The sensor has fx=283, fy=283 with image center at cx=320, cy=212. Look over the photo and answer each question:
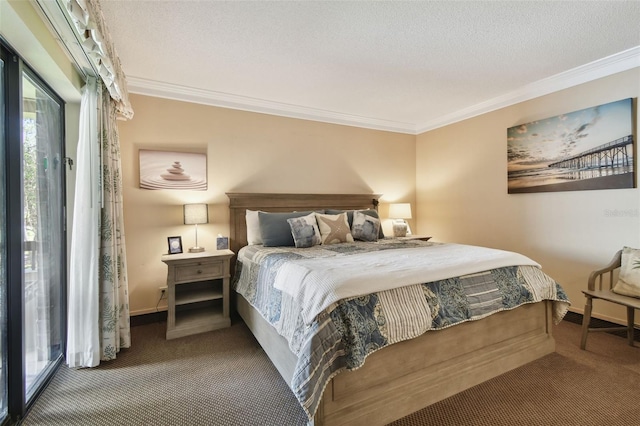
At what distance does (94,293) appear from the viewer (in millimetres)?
2076

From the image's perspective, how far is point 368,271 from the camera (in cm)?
174

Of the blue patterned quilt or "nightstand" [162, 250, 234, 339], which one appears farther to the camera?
"nightstand" [162, 250, 234, 339]

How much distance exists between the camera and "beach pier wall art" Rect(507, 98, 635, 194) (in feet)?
8.34

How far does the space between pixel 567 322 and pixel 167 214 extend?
4.32 metres

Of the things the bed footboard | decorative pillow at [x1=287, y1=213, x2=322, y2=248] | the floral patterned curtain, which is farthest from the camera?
decorative pillow at [x1=287, y1=213, x2=322, y2=248]

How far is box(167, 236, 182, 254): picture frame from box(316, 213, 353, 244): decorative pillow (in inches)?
58.4

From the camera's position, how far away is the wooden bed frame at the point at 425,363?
57.9 inches

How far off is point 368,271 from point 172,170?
95.8 inches

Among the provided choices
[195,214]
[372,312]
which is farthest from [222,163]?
[372,312]

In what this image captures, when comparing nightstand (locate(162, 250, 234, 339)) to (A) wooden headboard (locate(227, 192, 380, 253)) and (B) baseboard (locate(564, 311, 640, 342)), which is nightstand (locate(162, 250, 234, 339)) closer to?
(A) wooden headboard (locate(227, 192, 380, 253))

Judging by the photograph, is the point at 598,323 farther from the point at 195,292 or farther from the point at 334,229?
the point at 195,292

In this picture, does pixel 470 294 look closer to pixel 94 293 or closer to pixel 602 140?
pixel 602 140

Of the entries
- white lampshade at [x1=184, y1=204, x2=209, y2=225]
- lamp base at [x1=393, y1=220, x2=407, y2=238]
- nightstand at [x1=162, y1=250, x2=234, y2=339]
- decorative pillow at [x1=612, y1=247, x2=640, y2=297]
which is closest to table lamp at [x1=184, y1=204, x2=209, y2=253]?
white lampshade at [x1=184, y1=204, x2=209, y2=225]

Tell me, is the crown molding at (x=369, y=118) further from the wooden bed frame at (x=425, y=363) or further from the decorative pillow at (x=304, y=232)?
the wooden bed frame at (x=425, y=363)
